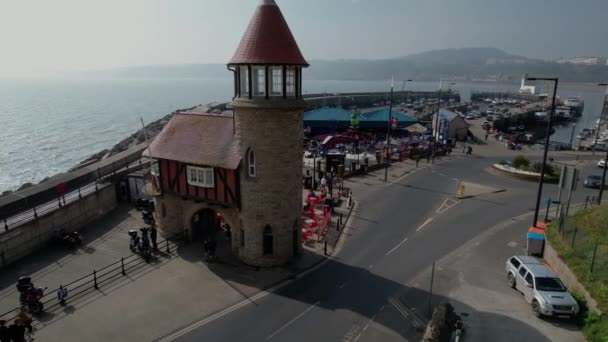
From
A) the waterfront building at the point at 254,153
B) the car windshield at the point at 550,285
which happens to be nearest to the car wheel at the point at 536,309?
the car windshield at the point at 550,285

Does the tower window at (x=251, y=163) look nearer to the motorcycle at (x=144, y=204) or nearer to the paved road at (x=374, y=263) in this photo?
the paved road at (x=374, y=263)

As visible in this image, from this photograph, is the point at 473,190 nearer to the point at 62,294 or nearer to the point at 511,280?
the point at 511,280

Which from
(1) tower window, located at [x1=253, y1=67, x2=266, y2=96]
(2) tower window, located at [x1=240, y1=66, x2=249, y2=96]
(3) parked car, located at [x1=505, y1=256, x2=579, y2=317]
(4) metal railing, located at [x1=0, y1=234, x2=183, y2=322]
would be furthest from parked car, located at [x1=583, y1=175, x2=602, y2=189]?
(4) metal railing, located at [x1=0, y1=234, x2=183, y2=322]

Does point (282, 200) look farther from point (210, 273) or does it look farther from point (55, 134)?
point (55, 134)

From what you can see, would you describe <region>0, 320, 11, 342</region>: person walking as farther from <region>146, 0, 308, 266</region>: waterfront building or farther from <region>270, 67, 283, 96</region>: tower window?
<region>270, 67, 283, 96</region>: tower window

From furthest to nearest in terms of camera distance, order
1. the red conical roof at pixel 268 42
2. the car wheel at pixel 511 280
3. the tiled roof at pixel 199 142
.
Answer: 1. the tiled roof at pixel 199 142
2. the car wheel at pixel 511 280
3. the red conical roof at pixel 268 42
